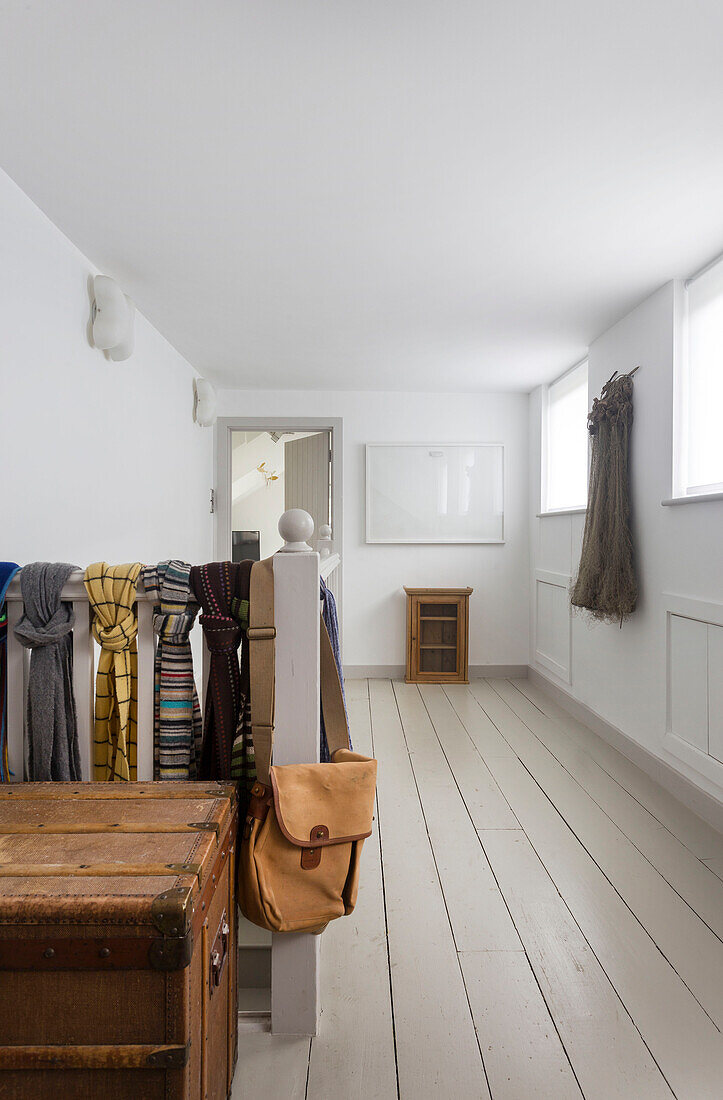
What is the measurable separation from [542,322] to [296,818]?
302 centimetres

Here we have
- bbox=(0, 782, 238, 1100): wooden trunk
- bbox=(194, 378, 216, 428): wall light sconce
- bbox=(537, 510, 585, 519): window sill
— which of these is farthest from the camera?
bbox=(194, 378, 216, 428): wall light sconce

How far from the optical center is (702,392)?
2.84 metres

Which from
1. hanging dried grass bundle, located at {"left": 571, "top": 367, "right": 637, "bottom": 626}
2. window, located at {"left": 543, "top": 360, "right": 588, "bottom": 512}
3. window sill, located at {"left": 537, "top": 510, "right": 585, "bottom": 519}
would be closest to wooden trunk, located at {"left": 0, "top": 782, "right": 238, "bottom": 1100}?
hanging dried grass bundle, located at {"left": 571, "top": 367, "right": 637, "bottom": 626}

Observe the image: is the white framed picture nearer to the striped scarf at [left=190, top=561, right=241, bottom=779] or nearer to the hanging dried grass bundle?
the hanging dried grass bundle

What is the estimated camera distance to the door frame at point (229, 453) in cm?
514

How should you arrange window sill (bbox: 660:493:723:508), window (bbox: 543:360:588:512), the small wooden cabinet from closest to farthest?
window sill (bbox: 660:493:723:508) → window (bbox: 543:360:588:512) → the small wooden cabinet

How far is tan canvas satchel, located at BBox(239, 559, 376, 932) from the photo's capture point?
50.9 inches

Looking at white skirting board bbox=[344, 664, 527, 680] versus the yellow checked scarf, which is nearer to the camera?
the yellow checked scarf

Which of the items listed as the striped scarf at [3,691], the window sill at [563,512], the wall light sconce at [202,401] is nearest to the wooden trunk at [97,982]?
the striped scarf at [3,691]

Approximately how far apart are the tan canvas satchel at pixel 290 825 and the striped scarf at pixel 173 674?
0.14 metres

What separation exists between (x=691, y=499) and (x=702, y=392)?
19.0 inches

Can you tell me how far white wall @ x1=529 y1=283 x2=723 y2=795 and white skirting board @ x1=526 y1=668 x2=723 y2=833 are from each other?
36 millimetres

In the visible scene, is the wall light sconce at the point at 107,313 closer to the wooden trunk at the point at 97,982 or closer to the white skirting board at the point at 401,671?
the wooden trunk at the point at 97,982

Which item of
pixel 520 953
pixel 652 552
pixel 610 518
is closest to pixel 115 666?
pixel 520 953
